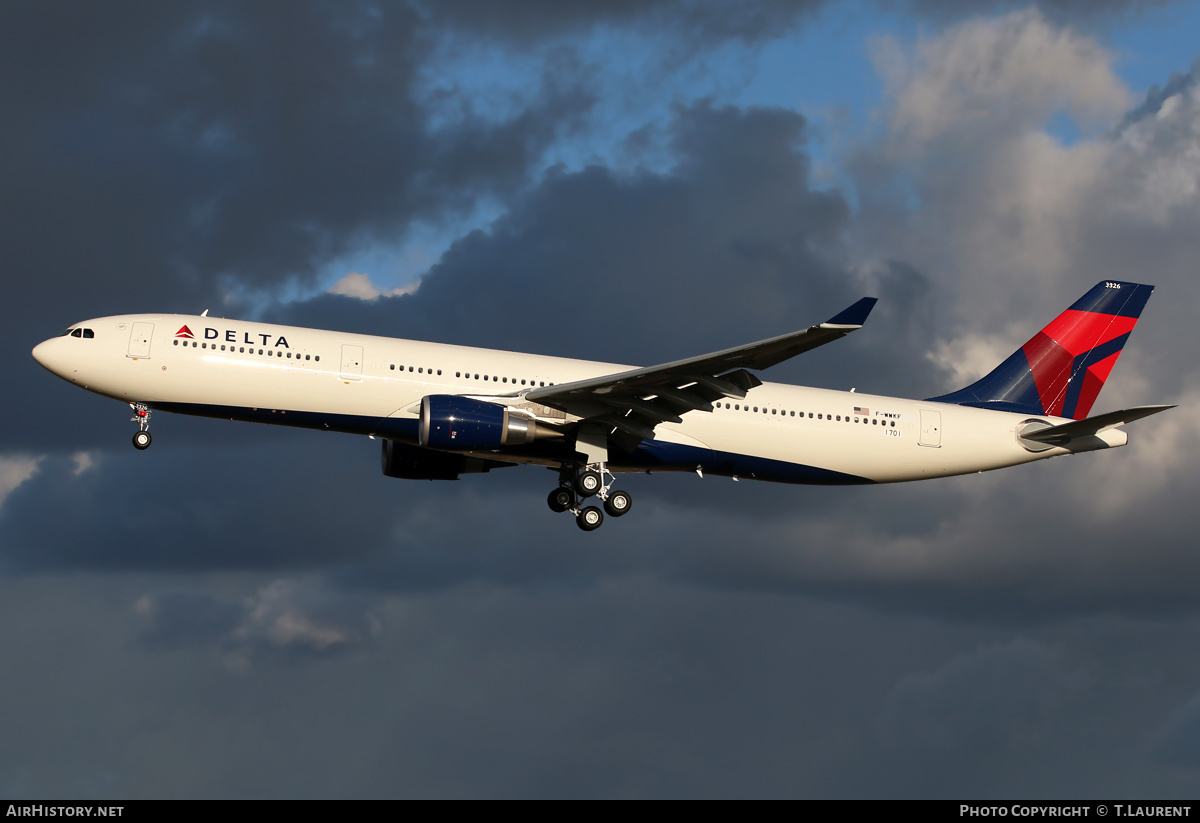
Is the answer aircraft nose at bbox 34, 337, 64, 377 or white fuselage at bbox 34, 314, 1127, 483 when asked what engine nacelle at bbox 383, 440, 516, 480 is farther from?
aircraft nose at bbox 34, 337, 64, 377

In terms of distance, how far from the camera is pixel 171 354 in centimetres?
3697

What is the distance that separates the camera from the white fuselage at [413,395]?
3703cm

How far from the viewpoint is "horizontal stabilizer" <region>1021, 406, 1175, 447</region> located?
38594mm

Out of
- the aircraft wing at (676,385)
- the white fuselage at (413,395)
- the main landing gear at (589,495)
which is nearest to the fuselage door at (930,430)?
the white fuselage at (413,395)

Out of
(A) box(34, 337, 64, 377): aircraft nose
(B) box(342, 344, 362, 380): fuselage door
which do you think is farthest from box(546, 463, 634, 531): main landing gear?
Result: (A) box(34, 337, 64, 377): aircraft nose

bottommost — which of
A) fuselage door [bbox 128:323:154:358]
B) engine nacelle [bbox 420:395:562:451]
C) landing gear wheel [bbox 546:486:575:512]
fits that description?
landing gear wheel [bbox 546:486:575:512]

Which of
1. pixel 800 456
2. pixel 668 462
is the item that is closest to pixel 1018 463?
pixel 800 456

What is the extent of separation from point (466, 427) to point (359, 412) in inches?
142

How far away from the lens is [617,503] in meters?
41.3

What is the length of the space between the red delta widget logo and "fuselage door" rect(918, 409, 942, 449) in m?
22.2

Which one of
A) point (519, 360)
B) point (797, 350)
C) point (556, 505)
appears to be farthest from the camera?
point (556, 505)

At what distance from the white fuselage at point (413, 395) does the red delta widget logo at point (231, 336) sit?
0.14 feet

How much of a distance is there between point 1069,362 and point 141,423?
113ft
